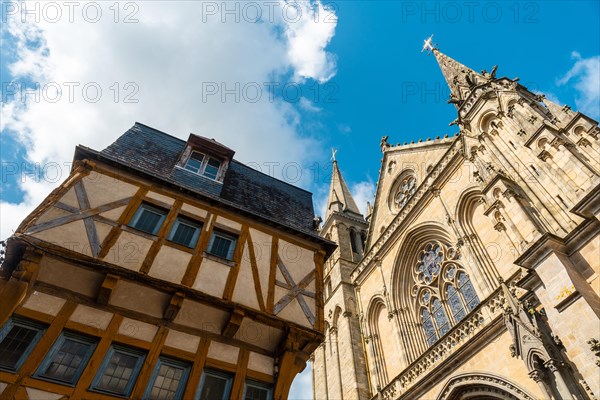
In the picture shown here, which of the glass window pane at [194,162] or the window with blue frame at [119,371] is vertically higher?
the glass window pane at [194,162]

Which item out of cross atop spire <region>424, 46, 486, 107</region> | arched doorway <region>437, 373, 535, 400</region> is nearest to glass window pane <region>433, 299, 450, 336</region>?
arched doorway <region>437, 373, 535, 400</region>

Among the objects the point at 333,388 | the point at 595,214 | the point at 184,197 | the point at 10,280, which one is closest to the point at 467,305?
the point at 595,214

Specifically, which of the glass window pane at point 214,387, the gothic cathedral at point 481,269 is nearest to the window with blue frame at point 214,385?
the glass window pane at point 214,387

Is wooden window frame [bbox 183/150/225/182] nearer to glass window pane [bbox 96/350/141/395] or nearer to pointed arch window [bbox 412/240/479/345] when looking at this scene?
glass window pane [bbox 96/350/141/395]

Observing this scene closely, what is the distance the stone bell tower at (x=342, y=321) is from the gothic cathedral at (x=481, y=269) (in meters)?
0.09

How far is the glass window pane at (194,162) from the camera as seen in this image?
9.18 metres

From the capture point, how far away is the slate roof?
8141 millimetres

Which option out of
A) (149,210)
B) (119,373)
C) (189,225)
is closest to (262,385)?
(119,373)

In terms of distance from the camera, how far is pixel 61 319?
18.1 feet

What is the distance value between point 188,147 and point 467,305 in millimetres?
10326

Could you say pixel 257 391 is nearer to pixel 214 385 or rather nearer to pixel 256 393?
pixel 256 393

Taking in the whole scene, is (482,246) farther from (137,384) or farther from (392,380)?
(137,384)

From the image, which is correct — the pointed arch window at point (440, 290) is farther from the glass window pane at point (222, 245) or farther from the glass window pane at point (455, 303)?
the glass window pane at point (222, 245)

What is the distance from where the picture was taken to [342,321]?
17.6 m
